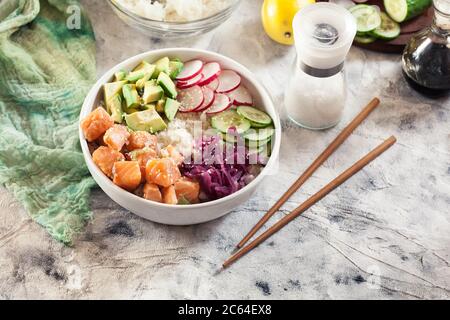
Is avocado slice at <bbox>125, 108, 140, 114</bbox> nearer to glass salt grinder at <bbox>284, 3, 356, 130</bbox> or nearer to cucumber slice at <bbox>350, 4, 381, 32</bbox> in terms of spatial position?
glass salt grinder at <bbox>284, 3, 356, 130</bbox>

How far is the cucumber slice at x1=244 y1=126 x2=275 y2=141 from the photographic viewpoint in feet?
7.11

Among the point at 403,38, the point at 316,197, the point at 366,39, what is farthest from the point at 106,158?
the point at 403,38

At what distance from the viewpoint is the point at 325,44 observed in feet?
7.07

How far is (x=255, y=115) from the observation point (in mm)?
2230

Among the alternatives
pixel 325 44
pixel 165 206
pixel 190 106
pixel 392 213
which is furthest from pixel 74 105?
pixel 392 213

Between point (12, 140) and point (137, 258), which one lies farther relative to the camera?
point (12, 140)

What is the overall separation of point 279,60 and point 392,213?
680mm

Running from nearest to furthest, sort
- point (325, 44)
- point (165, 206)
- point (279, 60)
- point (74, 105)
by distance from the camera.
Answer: point (165, 206)
point (325, 44)
point (74, 105)
point (279, 60)

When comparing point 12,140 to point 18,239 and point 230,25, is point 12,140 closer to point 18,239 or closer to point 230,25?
point 18,239

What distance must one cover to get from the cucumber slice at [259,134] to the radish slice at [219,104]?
11 cm

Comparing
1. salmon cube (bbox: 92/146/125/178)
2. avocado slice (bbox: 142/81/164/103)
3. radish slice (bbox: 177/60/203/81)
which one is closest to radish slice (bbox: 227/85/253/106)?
radish slice (bbox: 177/60/203/81)

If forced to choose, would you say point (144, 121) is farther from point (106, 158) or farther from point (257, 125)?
point (257, 125)

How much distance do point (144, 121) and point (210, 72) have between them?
0.29m

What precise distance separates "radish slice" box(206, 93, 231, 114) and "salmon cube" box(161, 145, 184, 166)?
0.70ft
